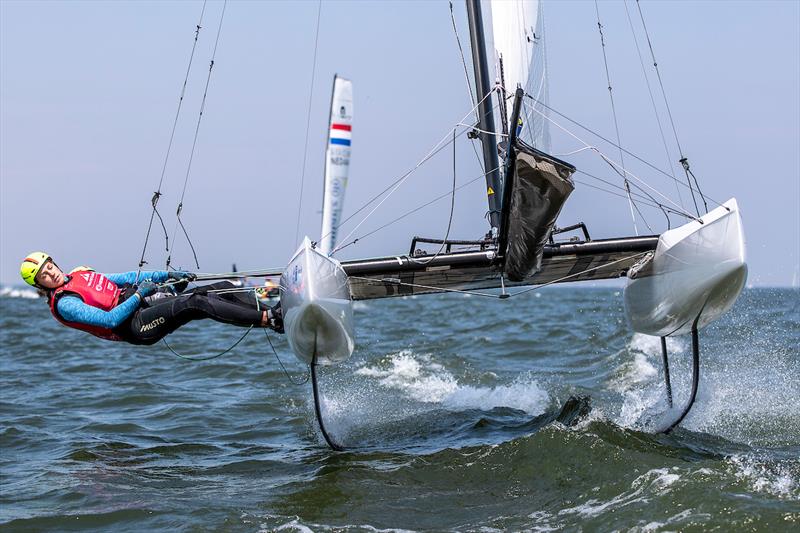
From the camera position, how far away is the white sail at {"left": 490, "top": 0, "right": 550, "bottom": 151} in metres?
6.71

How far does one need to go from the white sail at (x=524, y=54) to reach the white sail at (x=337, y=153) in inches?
299

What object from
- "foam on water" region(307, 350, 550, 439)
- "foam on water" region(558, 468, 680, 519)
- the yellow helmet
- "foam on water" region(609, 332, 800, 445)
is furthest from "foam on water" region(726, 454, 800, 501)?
the yellow helmet

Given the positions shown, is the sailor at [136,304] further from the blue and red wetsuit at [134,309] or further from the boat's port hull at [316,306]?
the boat's port hull at [316,306]

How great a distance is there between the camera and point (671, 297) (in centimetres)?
572

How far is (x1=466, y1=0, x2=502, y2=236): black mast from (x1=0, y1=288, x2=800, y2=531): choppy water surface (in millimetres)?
1569

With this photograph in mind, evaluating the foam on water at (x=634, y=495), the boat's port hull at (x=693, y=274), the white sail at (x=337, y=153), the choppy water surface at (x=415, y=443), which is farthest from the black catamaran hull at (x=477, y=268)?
the white sail at (x=337, y=153)

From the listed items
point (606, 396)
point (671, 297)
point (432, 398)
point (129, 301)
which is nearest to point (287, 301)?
point (129, 301)

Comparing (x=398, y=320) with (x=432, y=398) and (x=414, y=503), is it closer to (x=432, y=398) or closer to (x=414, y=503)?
(x=432, y=398)

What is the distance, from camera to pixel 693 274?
17.9 feet

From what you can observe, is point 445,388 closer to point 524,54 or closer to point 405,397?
point 405,397

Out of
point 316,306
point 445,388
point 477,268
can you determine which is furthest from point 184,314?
point 445,388

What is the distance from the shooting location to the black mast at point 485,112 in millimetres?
6363

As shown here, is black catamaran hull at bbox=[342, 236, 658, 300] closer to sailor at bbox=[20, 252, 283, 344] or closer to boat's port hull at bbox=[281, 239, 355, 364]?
boat's port hull at bbox=[281, 239, 355, 364]

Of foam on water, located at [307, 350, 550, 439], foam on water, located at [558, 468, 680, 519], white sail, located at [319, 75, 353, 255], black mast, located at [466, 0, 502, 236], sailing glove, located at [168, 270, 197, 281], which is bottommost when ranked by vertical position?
foam on water, located at [558, 468, 680, 519]
